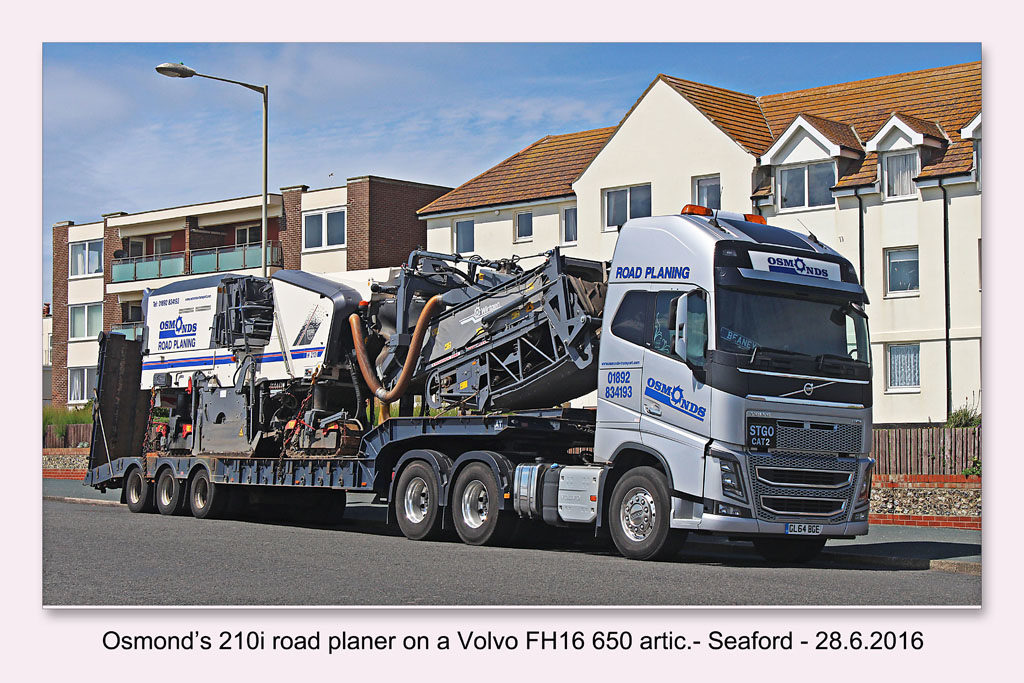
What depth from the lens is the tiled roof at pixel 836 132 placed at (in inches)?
1200

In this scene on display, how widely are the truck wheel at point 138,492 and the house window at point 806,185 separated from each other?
15490 mm

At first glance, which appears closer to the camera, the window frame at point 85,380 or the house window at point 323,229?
the window frame at point 85,380

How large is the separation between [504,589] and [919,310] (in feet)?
57.6

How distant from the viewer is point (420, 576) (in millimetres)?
13922

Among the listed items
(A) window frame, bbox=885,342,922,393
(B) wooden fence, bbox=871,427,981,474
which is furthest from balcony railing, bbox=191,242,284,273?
(B) wooden fence, bbox=871,427,981,474

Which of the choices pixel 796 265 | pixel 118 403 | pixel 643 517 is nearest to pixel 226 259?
pixel 118 403

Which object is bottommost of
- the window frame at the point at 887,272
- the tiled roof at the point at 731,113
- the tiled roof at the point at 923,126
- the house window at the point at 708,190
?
the window frame at the point at 887,272

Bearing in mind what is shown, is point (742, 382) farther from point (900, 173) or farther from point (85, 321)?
point (85, 321)

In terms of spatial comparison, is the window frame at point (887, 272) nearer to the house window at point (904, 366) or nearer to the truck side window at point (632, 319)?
the house window at point (904, 366)

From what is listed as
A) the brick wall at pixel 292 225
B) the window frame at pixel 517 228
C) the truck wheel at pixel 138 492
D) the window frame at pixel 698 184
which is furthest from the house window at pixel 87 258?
the truck wheel at pixel 138 492

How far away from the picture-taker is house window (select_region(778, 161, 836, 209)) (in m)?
31.0

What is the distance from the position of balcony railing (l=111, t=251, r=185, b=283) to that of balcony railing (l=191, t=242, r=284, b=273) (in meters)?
0.75

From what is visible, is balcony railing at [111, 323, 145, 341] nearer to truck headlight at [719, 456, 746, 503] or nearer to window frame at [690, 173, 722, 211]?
truck headlight at [719, 456, 746, 503]

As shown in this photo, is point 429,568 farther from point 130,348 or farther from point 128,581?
point 130,348
